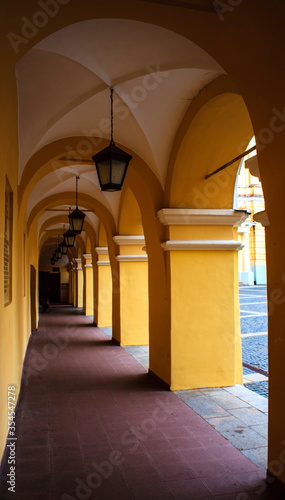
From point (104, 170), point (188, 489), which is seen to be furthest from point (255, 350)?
point (188, 489)

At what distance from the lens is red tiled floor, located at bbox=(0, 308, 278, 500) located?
3.80 metres

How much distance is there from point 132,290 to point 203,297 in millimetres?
4496

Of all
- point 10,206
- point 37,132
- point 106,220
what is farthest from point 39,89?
point 106,220

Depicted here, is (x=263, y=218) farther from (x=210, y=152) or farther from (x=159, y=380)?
(x=159, y=380)

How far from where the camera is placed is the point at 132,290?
11.6 metres

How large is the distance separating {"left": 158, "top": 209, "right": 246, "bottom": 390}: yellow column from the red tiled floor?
78cm

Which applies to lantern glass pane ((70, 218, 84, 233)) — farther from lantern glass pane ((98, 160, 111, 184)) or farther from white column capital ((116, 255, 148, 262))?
lantern glass pane ((98, 160, 111, 184))

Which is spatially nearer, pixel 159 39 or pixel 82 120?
pixel 159 39

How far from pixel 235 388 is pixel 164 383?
1195 millimetres

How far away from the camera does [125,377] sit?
804 centimetres

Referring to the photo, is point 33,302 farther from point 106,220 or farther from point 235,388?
point 235,388

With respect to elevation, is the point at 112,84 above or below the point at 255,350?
above

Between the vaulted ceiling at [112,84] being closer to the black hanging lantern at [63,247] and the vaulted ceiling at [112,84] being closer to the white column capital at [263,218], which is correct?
the white column capital at [263,218]

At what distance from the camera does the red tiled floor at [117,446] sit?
3799 mm
